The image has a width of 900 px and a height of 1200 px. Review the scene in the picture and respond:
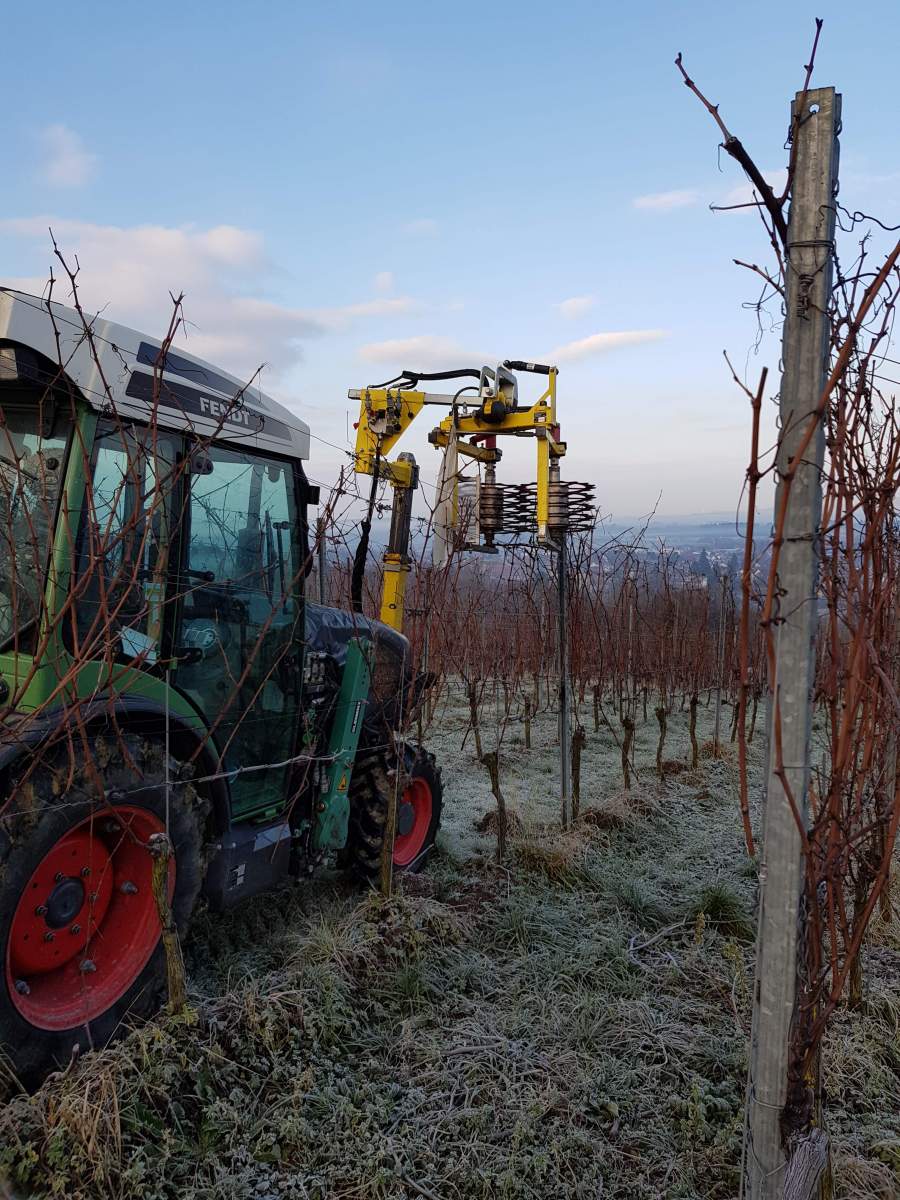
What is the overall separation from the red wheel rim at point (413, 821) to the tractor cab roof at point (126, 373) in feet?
7.22

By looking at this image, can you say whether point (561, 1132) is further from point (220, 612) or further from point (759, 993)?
point (220, 612)

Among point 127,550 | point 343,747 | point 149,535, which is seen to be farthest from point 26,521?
point 343,747

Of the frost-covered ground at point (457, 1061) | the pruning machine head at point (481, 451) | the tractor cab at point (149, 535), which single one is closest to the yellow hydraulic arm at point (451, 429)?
the pruning machine head at point (481, 451)

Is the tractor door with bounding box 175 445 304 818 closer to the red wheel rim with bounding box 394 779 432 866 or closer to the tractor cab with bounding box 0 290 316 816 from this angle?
the tractor cab with bounding box 0 290 316 816

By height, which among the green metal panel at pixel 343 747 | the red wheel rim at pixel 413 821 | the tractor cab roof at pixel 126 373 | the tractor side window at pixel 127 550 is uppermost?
the tractor cab roof at pixel 126 373

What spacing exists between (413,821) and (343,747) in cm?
101

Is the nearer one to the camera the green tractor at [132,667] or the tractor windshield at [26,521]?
the green tractor at [132,667]

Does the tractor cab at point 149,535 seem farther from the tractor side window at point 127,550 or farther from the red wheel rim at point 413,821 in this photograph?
the red wheel rim at point 413,821

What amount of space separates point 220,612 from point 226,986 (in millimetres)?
1485

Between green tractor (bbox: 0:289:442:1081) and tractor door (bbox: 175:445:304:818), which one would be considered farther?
tractor door (bbox: 175:445:304:818)

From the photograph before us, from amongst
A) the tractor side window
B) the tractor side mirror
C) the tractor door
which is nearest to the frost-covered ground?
the tractor door

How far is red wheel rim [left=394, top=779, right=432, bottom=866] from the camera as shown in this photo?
183 inches

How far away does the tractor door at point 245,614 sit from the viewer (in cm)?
314

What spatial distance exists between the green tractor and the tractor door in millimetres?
10
